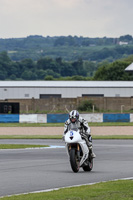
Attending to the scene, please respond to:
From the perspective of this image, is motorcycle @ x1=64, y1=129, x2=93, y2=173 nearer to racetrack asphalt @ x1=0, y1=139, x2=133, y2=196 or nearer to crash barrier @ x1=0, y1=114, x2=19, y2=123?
racetrack asphalt @ x1=0, y1=139, x2=133, y2=196

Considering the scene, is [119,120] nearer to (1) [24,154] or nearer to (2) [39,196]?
(1) [24,154]

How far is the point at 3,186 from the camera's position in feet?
45.5

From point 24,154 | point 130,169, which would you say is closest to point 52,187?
point 130,169

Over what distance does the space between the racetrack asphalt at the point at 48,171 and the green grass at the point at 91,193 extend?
77cm

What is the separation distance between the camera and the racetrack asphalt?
14.3 m

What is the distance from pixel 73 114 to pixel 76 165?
133 cm

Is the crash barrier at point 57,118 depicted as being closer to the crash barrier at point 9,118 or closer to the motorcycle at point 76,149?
the crash barrier at point 9,118

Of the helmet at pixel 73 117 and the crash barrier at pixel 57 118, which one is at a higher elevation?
the helmet at pixel 73 117

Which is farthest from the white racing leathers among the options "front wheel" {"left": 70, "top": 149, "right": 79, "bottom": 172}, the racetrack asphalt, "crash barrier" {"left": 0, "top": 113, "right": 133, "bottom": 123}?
"crash barrier" {"left": 0, "top": 113, "right": 133, "bottom": 123}

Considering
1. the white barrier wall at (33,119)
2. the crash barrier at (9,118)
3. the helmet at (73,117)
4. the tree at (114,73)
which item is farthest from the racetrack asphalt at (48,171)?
the tree at (114,73)

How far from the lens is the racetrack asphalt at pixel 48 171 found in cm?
1427

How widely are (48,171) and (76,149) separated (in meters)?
1.15

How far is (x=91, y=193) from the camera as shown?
40.4ft

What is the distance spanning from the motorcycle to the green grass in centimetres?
290
